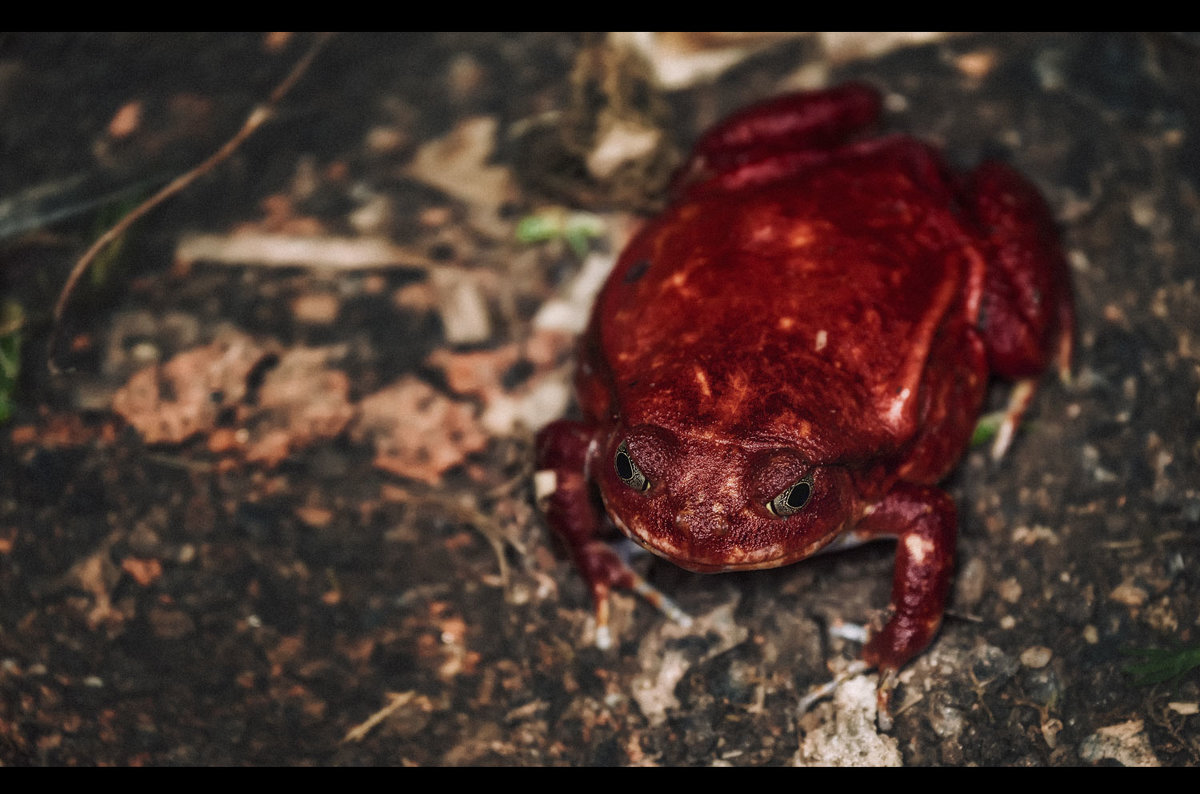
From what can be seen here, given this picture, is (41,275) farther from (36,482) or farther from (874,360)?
(874,360)

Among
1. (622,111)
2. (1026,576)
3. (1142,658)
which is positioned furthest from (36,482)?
(1142,658)

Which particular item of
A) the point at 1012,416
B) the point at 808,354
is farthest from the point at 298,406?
the point at 1012,416

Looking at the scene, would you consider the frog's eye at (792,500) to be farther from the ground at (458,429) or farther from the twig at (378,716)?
the twig at (378,716)

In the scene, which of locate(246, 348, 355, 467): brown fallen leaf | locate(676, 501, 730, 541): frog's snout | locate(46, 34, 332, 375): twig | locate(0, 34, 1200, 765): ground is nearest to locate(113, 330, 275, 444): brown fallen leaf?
locate(0, 34, 1200, 765): ground

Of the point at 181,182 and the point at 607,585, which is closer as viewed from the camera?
the point at 607,585

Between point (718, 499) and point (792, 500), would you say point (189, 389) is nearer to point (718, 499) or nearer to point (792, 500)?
point (718, 499)

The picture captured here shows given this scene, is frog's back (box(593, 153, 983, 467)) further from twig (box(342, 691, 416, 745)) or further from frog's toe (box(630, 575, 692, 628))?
twig (box(342, 691, 416, 745))
